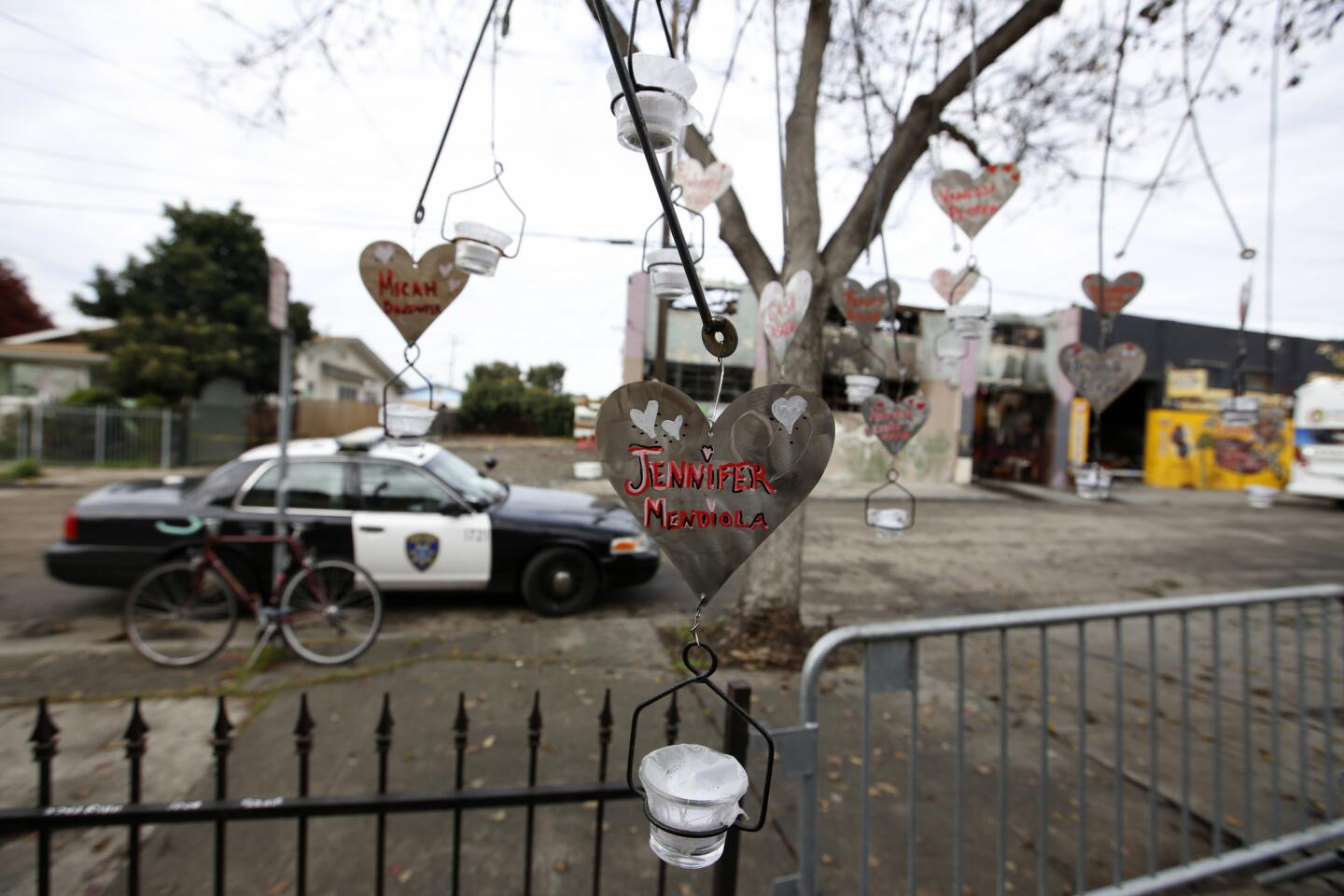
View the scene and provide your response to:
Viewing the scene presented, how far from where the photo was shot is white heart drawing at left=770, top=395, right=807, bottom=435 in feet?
2.33

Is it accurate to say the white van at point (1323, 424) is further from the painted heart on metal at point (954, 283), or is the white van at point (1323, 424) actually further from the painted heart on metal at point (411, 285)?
the painted heart on metal at point (411, 285)

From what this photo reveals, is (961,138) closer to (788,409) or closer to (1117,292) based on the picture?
(1117,292)

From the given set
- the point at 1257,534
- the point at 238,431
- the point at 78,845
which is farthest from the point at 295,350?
the point at 1257,534

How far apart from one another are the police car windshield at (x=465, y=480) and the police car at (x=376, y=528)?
18 mm

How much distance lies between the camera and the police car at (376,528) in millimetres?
4617

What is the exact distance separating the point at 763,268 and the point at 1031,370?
642 inches

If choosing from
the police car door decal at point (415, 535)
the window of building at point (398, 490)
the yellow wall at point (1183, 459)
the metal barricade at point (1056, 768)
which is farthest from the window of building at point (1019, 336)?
the window of building at point (398, 490)

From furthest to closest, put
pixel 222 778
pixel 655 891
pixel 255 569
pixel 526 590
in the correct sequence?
pixel 526 590, pixel 255 569, pixel 655 891, pixel 222 778

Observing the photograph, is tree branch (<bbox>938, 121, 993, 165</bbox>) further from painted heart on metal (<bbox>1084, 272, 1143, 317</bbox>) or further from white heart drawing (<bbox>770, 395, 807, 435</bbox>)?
white heart drawing (<bbox>770, 395, 807, 435</bbox>)

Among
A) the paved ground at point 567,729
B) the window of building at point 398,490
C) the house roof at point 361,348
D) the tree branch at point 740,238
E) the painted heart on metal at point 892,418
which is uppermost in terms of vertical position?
the house roof at point 361,348

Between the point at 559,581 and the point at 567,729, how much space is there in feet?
6.69

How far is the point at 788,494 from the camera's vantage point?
76cm

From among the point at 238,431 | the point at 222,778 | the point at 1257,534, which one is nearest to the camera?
the point at 222,778

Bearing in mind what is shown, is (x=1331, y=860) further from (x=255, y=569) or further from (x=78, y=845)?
(x=255, y=569)
